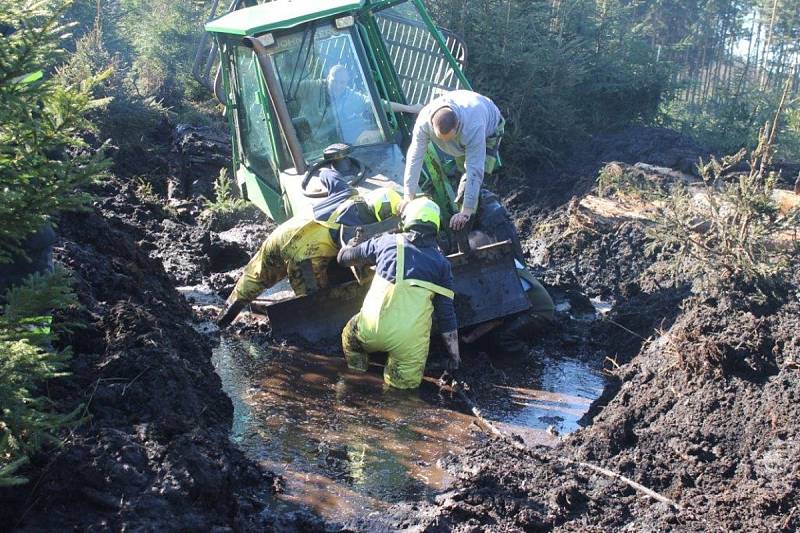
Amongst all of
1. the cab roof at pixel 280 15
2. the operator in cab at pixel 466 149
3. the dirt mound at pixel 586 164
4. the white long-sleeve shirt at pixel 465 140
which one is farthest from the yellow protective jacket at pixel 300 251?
the dirt mound at pixel 586 164

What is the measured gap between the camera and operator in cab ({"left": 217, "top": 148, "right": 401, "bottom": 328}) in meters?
6.68

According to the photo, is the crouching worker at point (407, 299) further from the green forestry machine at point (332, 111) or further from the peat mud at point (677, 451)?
the peat mud at point (677, 451)

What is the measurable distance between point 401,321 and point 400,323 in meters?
0.02

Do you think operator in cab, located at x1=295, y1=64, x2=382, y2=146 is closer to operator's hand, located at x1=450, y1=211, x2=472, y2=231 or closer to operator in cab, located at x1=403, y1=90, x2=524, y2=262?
operator in cab, located at x1=403, y1=90, x2=524, y2=262

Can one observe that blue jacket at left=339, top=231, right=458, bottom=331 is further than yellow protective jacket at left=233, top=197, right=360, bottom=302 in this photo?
No

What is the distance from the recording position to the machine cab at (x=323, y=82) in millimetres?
7672

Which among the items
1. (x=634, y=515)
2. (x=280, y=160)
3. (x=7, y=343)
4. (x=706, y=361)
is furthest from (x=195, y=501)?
(x=280, y=160)

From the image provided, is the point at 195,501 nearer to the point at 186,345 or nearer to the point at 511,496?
the point at 511,496

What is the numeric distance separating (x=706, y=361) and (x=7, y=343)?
4.03 m

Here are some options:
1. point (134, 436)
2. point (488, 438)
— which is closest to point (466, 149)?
point (488, 438)

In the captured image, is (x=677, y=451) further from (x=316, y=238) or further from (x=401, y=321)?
(x=316, y=238)

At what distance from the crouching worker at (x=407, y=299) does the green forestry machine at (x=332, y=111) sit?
20.6 inches

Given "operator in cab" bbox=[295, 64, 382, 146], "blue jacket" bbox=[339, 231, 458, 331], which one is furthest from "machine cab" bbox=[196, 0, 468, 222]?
"blue jacket" bbox=[339, 231, 458, 331]

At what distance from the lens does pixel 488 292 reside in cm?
668
